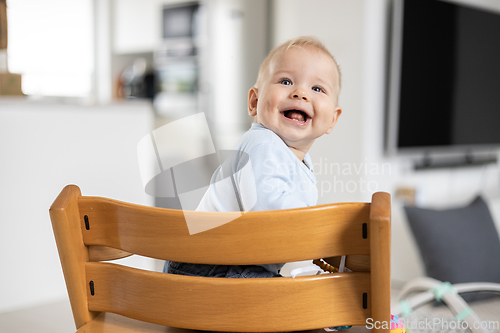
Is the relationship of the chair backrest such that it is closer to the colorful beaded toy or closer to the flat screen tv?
the colorful beaded toy

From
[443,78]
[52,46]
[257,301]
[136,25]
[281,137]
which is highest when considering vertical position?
[136,25]

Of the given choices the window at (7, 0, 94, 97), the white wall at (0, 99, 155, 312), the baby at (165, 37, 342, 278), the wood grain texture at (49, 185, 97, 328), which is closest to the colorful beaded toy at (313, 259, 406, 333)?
the baby at (165, 37, 342, 278)

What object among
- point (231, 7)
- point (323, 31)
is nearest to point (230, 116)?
point (231, 7)

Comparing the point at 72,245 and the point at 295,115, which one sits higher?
the point at 295,115

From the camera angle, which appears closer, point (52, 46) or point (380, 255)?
point (380, 255)

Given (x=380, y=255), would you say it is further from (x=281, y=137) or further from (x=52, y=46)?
(x=52, y=46)

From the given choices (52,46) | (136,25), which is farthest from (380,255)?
(52,46)

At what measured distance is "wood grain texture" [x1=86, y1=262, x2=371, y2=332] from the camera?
1.66 ft

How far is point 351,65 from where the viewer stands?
7.93ft

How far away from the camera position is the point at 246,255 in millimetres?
496

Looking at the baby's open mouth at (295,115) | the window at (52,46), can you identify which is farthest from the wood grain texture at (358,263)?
the window at (52,46)

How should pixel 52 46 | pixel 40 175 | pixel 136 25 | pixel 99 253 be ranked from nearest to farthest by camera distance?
pixel 99 253 < pixel 40 175 < pixel 136 25 < pixel 52 46

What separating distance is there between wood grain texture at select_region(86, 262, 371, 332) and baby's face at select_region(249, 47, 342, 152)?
0.78ft

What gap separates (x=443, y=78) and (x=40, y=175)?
2.16 meters
